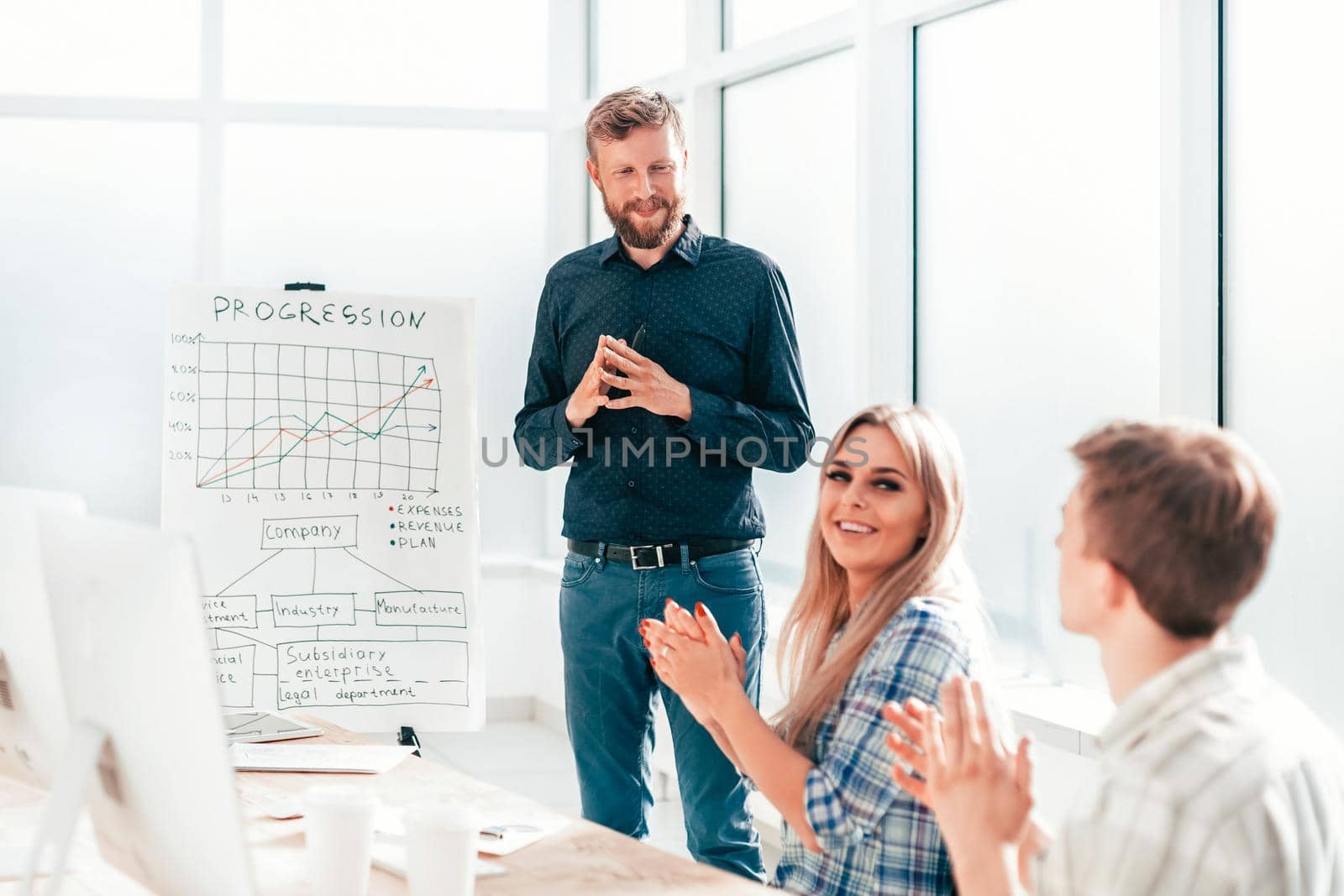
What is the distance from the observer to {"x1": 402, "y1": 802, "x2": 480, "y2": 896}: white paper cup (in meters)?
1.26

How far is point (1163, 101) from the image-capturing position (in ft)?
7.84

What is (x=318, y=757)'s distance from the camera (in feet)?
6.18

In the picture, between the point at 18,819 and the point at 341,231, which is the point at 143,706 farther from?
the point at 341,231

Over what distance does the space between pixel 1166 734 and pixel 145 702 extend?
2.74 ft

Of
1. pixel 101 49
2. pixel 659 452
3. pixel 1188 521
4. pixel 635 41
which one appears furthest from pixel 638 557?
pixel 101 49

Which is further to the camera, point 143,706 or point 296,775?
point 296,775

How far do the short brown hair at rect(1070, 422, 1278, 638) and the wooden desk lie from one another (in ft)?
1.73

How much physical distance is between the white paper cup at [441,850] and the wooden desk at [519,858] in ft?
0.28

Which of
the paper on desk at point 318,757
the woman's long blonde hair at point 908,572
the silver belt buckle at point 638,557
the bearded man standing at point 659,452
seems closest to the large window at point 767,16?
the bearded man standing at point 659,452

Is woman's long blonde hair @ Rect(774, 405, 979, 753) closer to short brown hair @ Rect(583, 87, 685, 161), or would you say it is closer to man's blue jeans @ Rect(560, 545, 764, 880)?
man's blue jeans @ Rect(560, 545, 764, 880)

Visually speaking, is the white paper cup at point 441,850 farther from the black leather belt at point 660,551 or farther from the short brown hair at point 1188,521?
the black leather belt at point 660,551

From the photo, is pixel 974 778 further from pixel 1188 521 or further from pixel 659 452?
pixel 659 452

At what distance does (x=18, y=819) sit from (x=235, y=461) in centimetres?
119

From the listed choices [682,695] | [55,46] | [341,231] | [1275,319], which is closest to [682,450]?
[682,695]
